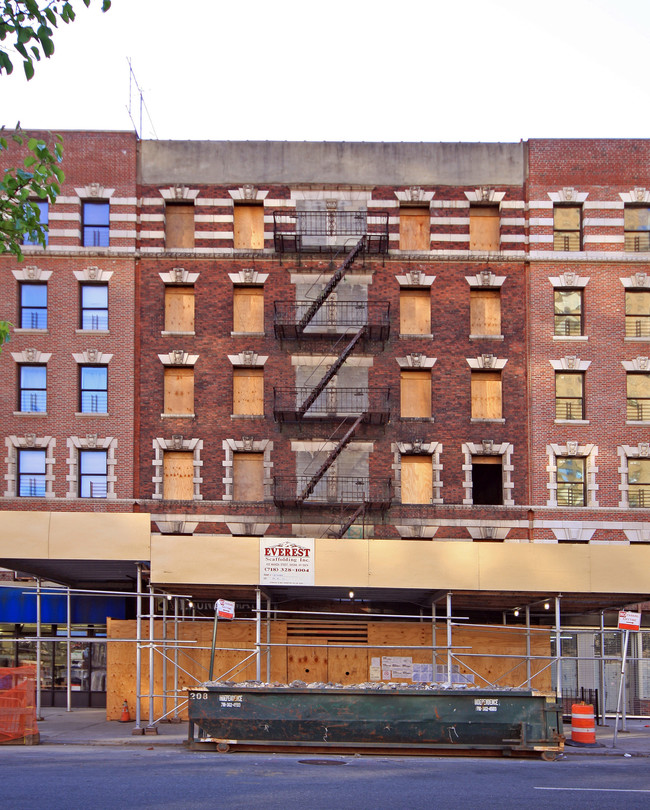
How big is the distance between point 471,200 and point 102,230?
42.9 feet

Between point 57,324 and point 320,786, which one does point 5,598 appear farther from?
point 320,786

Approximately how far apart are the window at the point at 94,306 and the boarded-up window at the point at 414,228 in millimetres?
10644

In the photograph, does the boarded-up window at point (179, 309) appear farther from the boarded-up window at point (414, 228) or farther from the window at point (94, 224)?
the boarded-up window at point (414, 228)

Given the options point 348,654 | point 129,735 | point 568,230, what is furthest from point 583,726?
point 568,230

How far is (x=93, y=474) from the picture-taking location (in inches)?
1443

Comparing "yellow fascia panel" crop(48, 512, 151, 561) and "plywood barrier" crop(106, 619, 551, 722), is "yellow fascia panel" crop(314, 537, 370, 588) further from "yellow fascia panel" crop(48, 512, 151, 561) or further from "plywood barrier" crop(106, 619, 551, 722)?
"plywood barrier" crop(106, 619, 551, 722)

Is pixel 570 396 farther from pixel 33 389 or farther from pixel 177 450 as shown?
pixel 33 389

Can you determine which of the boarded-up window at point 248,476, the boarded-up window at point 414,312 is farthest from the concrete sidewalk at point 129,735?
the boarded-up window at point 414,312

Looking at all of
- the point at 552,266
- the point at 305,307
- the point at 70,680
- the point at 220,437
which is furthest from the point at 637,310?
the point at 70,680

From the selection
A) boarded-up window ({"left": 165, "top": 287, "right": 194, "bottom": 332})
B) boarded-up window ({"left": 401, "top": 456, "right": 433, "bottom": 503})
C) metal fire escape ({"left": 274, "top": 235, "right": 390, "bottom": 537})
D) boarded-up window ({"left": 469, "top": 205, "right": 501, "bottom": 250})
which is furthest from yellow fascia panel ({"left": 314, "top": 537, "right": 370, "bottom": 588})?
boarded-up window ({"left": 469, "top": 205, "right": 501, "bottom": 250})

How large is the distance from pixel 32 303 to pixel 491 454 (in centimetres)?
1684

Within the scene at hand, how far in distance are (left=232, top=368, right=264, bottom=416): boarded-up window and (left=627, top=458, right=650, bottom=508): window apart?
1296 centimetres

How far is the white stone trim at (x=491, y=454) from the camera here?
36594 millimetres

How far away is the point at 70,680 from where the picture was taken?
3606 cm
